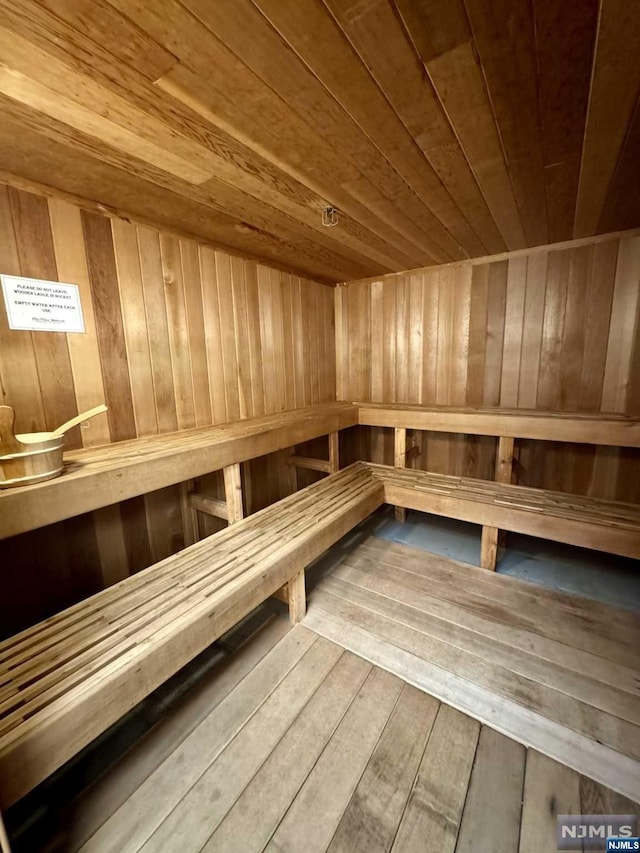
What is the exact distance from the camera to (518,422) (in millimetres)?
2350

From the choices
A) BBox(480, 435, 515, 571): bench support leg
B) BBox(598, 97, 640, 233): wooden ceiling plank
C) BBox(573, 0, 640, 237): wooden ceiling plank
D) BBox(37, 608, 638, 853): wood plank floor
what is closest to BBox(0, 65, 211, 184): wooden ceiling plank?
BBox(573, 0, 640, 237): wooden ceiling plank

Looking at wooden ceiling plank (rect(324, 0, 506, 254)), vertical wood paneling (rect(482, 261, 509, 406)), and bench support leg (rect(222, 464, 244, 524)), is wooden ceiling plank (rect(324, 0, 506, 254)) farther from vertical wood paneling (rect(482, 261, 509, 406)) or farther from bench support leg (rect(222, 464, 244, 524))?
bench support leg (rect(222, 464, 244, 524))

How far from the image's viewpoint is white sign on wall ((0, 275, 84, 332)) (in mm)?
1480

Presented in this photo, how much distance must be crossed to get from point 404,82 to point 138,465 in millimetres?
1585

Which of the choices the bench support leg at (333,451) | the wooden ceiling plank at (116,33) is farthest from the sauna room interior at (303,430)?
the bench support leg at (333,451)

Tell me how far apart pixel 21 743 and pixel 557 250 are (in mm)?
3430

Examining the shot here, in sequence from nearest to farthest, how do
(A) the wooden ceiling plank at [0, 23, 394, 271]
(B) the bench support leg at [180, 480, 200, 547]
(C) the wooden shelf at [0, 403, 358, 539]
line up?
(A) the wooden ceiling plank at [0, 23, 394, 271]
(C) the wooden shelf at [0, 403, 358, 539]
(B) the bench support leg at [180, 480, 200, 547]

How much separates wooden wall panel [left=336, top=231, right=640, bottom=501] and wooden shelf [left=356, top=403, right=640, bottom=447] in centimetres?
21

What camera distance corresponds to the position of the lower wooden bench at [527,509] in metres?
1.86

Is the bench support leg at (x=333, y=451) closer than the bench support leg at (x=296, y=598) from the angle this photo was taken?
No

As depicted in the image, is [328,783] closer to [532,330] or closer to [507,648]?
[507,648]

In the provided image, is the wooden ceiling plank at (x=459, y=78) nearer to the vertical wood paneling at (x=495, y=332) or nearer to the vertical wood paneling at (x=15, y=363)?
the vertical wood paneling at (x=495, y=332)

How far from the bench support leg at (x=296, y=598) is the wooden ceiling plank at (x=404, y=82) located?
1937mm

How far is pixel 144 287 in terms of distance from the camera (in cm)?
192
